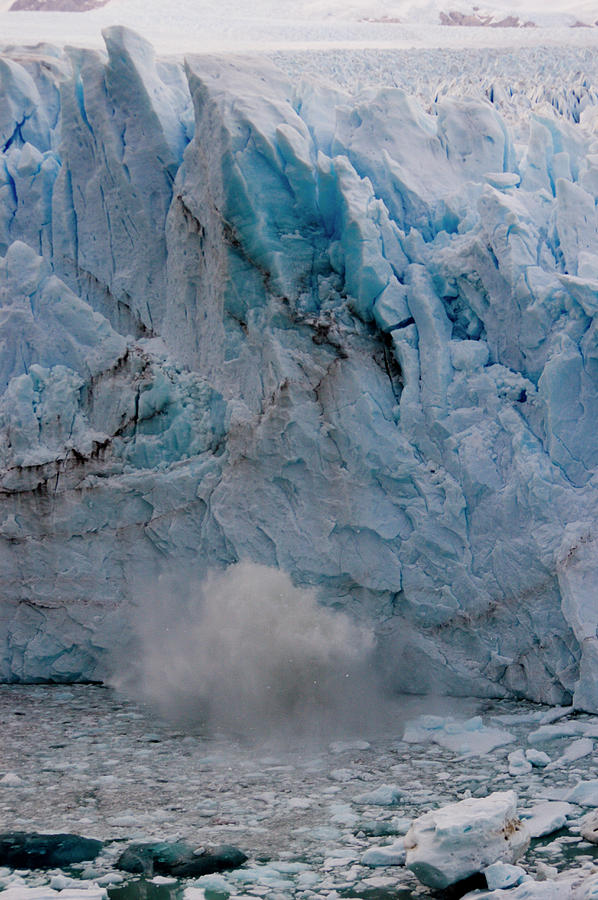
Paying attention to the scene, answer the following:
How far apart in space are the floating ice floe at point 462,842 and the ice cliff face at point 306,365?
1.46 meters

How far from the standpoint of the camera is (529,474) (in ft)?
17.4

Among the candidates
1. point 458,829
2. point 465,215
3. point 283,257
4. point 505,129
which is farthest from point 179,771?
point 505,129

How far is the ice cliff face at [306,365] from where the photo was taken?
5.45 m

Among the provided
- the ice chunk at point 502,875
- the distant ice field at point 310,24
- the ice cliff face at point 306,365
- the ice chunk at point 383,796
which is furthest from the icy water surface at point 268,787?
the distant ice field at point 310,24

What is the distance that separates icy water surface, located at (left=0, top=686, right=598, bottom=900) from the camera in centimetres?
376

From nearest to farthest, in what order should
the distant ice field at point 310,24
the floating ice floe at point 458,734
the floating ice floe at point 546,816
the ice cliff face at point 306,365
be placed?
the floating ice floe at point 546,816 < the floating ice floe at point 458,734 < the ice cliff face at point 306,365 < the distant ice field at point 310,24

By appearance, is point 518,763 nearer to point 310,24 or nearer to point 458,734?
point 458,734

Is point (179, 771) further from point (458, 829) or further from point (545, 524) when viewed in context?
point (545, 524)

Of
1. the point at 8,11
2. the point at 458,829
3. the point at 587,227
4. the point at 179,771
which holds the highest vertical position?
the point at 8,11

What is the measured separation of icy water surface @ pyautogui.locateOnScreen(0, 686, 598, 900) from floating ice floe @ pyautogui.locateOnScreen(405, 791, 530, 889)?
0.32ft

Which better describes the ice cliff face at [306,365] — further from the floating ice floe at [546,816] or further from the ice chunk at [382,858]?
the ice chunk at [382,858]

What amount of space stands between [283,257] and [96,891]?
11.5 ft

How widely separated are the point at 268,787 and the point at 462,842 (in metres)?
1.20

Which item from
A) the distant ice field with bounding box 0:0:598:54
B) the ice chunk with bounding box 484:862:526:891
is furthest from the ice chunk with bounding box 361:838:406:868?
the distant ice field with bounding box 0:0:598:54
